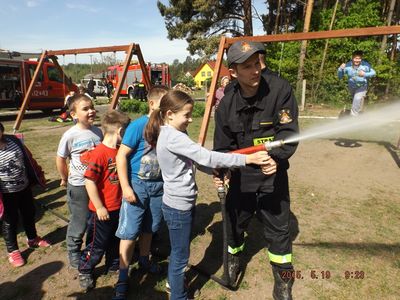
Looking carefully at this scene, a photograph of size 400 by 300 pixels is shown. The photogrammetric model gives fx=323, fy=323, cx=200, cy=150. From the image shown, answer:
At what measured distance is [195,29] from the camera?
2464cm

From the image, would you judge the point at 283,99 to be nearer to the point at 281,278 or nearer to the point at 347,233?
the point at 281,278

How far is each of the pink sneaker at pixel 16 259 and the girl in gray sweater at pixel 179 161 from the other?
189 centimetres

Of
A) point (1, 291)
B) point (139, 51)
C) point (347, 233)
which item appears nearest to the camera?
point (1, 291)

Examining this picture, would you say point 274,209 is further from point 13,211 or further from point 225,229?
point 13,211

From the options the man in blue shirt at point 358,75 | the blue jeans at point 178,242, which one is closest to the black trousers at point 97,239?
the blue jeans at point 178,242

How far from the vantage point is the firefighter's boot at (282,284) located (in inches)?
110

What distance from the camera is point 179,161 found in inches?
95.7

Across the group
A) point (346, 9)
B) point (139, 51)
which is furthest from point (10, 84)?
point (346, 9)

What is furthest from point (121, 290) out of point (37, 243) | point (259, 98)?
point (259, 98)

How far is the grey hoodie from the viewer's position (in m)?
2.25

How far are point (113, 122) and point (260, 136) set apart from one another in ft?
4.27

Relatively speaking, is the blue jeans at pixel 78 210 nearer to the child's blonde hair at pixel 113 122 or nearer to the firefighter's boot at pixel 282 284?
the child's blonde hair at pixel 113 122

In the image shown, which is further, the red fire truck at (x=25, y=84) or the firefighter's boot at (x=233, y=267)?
the red fire truck at (x=25, y=84)

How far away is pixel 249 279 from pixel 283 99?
5.86 ft
